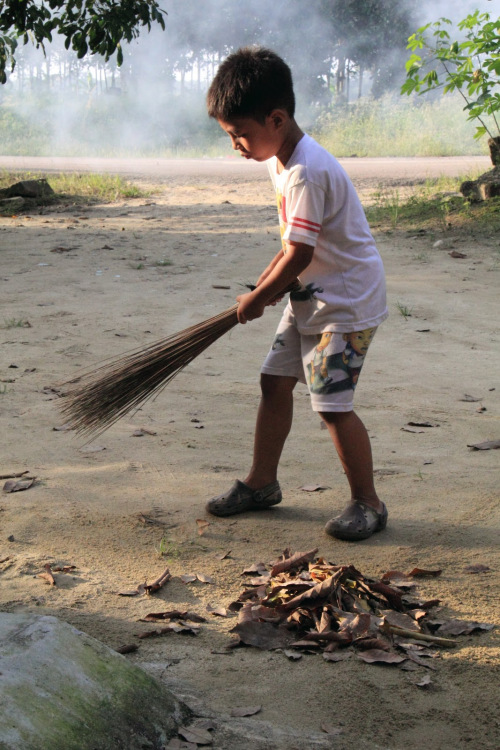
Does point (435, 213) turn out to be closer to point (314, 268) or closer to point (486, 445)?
point (486, 445)

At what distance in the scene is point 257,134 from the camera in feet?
7.45

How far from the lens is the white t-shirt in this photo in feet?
7.37

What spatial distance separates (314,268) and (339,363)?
307 mm

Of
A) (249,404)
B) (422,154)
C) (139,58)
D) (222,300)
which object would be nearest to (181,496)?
(249,404)

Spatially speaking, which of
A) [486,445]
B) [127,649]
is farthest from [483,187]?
[127,649]

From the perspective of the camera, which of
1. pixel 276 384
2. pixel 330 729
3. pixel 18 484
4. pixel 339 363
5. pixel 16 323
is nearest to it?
pixel 330 729

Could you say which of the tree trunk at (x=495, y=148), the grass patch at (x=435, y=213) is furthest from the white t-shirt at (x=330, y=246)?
the tree trunk at (x=495, y=148)

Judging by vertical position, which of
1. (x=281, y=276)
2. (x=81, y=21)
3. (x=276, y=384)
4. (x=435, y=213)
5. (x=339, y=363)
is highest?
(x=81, y=21)

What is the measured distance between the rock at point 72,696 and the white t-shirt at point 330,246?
124 centimetres

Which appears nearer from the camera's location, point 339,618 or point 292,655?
point 292,655

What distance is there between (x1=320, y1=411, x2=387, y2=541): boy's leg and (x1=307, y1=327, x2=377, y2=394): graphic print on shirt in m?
0.09

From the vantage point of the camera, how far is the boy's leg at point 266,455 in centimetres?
265

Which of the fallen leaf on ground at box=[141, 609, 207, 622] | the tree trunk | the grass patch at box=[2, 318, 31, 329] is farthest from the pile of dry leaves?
the tree trunk

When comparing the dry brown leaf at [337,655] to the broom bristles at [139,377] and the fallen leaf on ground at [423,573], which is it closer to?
the fallen leaf on ground at [423,573]
